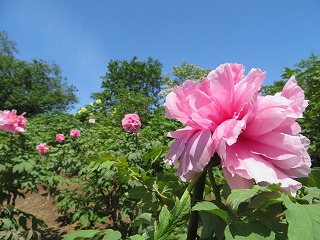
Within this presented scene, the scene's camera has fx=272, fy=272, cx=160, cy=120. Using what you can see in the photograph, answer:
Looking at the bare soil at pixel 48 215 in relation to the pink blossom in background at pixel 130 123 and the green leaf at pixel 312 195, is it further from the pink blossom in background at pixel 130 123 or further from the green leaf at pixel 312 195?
the green leaf at pixel 312 195

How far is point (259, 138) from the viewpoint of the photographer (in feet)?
1.81

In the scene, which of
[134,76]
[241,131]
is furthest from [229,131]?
[134,76]

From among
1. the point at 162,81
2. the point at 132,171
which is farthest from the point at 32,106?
the point at 132,171

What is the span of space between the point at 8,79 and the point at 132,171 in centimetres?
3792

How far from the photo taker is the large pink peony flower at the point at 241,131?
0.51 meters

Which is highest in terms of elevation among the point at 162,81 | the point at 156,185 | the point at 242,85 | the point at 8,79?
the point at 162,81

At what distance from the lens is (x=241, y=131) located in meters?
0.55

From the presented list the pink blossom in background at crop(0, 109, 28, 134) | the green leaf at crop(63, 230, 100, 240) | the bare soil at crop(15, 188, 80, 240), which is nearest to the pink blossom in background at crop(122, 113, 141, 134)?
the pink blossom in background at crop(0, 109, 28, 134)

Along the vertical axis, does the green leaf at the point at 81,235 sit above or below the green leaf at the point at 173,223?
below

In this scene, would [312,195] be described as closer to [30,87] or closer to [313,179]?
[313,179]

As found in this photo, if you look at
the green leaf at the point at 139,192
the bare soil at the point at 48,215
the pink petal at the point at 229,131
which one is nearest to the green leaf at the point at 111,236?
the green leaf at the point at 139,192

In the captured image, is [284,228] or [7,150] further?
[7,150]

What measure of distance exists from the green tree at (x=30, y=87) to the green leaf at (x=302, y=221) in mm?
35794

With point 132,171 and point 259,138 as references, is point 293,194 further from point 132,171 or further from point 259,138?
point 132,171
